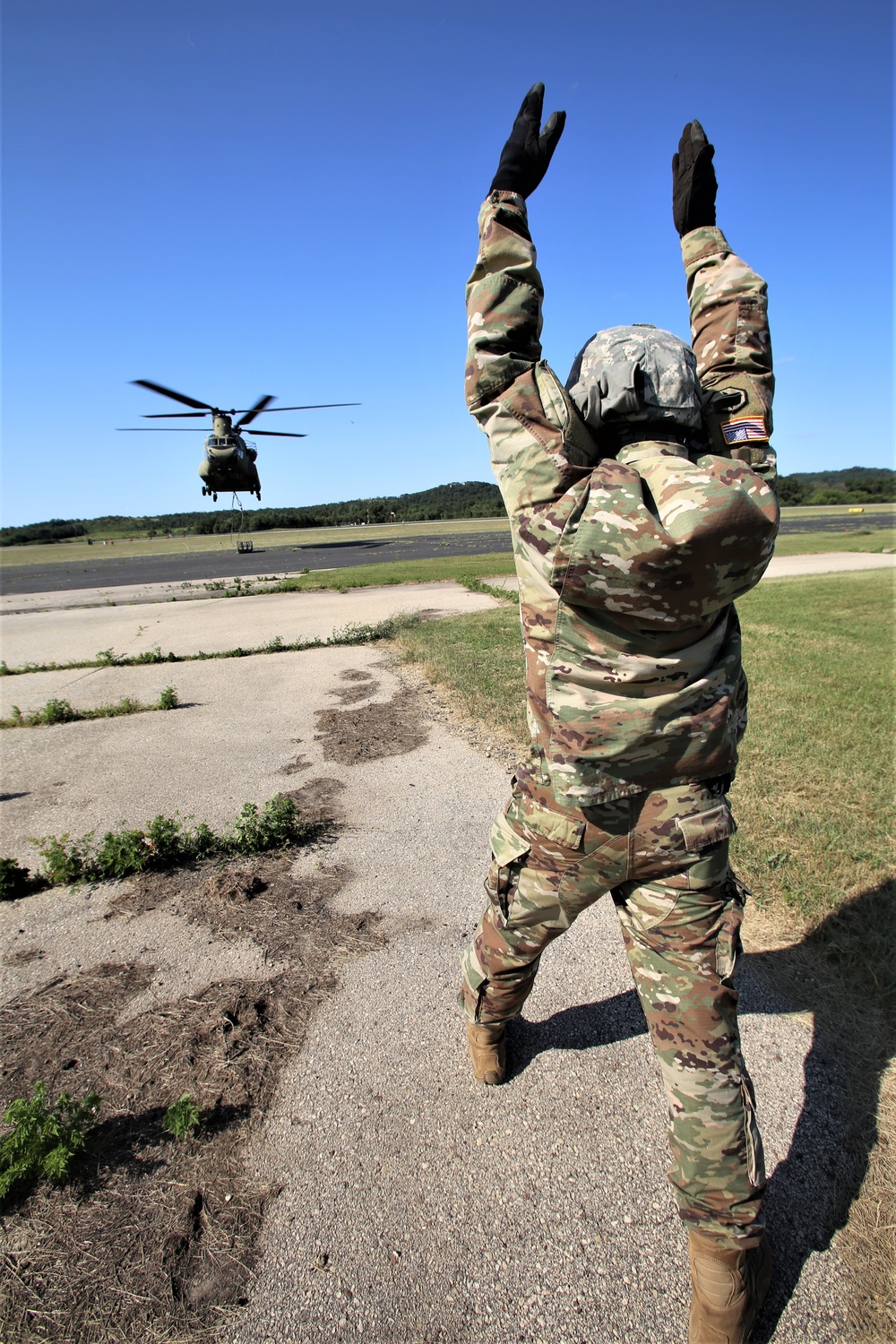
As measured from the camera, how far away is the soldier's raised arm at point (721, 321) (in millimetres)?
2029

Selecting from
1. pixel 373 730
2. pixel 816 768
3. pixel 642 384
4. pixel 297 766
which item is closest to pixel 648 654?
pixel 642 384

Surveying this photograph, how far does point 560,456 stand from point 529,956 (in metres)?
1.50

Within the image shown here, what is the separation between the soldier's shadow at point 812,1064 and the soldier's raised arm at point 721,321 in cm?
212

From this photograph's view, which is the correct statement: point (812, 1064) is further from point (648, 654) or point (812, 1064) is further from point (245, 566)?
point (245, 566)

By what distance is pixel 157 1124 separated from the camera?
2.40 m

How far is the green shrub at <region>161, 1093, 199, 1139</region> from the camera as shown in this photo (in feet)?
7.47

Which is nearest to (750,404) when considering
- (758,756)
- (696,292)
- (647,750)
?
(696,292)

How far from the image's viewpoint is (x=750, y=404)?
2045 millimetres

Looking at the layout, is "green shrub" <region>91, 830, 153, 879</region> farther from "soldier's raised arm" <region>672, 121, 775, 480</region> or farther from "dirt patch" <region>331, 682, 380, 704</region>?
"soldier's raised arm" <region>672, 121, 775, 480</region>

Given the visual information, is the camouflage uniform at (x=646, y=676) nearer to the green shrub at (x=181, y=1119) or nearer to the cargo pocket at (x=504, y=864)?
the cargo pocket at (x=504, y=864)

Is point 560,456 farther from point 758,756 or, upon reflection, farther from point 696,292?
point 758,756

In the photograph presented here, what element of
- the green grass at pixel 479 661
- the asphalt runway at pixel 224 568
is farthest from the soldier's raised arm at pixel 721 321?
the asphalt runway at pixel 224 568

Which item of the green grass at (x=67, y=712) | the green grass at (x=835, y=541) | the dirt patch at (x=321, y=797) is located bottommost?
the dirt patch at (x=321, y=797)

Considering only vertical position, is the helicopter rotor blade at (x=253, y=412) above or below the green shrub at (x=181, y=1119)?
above
